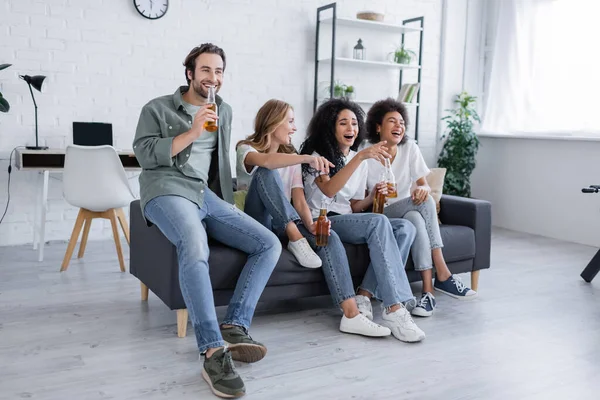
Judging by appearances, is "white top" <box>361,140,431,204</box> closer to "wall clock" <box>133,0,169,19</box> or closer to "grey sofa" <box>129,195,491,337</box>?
"grey sofa" <box>129,195,491,337</box>

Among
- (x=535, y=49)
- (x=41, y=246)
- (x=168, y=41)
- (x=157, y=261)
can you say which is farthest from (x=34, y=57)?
(x=535, y=49)

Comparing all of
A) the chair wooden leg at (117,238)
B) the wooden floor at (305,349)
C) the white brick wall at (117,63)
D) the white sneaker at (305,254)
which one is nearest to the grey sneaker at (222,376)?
the wooden floor at (305,349)

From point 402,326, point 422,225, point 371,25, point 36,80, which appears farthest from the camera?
point 371,25

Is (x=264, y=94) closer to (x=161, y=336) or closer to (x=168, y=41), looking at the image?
(x=168, y=41)

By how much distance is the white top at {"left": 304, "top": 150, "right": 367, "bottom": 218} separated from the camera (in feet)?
8.84

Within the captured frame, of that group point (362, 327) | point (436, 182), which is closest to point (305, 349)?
point (362, 327)

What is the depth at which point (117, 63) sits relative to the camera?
437 cm

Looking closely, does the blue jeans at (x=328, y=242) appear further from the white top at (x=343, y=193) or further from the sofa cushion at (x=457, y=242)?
the sofa cushion at (x=457, y=242)

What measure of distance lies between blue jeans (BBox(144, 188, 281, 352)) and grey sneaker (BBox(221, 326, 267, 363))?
5 cm

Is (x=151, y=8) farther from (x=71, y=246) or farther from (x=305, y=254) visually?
(x=305, y=254)

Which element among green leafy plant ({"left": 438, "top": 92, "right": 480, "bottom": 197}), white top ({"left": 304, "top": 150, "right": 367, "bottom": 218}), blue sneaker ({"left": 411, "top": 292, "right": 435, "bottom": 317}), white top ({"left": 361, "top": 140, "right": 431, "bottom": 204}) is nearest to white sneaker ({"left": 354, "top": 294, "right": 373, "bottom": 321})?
blue sneaker ({"left": 411, "top": 292, "right": 435, "bottom": 317})

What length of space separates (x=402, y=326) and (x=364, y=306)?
0.74 ft

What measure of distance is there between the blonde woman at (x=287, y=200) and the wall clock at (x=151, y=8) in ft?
7.39

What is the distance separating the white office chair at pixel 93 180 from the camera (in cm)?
338
